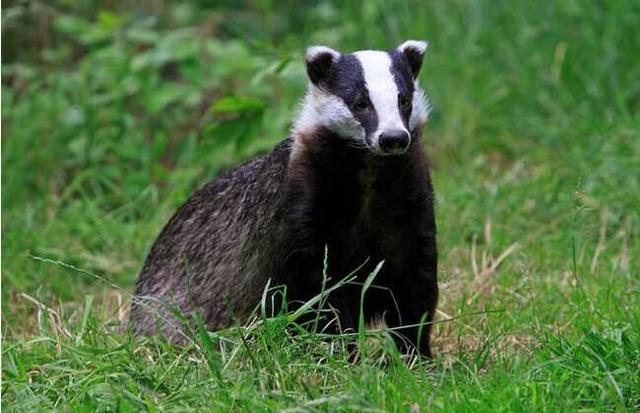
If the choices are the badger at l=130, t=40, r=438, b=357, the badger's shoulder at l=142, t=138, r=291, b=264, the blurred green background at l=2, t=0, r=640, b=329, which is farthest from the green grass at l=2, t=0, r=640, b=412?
the badger's shoulder at l=142, t=138, r=291, b=264

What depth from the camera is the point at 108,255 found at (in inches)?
236

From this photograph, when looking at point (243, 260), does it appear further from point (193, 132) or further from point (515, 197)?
point (193, 132)

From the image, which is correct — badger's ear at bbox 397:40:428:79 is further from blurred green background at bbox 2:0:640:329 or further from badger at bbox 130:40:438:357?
blurred green background at bbox 2:0:640:329

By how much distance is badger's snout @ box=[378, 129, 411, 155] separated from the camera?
12.6 ft

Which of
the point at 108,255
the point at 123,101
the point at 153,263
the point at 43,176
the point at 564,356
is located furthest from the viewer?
the point at 123,101

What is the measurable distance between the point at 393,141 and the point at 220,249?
3.52 ft

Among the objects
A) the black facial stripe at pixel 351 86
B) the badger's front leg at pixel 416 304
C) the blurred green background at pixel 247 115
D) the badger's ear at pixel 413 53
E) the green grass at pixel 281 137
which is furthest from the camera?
the blurred green background at pixel 247 115

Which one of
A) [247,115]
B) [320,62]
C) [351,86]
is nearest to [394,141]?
[351,86]

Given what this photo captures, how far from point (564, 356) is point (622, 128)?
2.99 metres

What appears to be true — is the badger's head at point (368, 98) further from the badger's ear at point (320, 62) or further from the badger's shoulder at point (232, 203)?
the badger's shoulder at point (232, 203)

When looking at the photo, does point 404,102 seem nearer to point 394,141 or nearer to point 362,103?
point 362,103

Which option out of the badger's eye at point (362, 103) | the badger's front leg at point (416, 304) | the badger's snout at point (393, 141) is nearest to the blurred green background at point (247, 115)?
the badger's front leg at point (416, 304)

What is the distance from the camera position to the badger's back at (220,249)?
4.32 m

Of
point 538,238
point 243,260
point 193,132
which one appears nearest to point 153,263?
point 243,260
